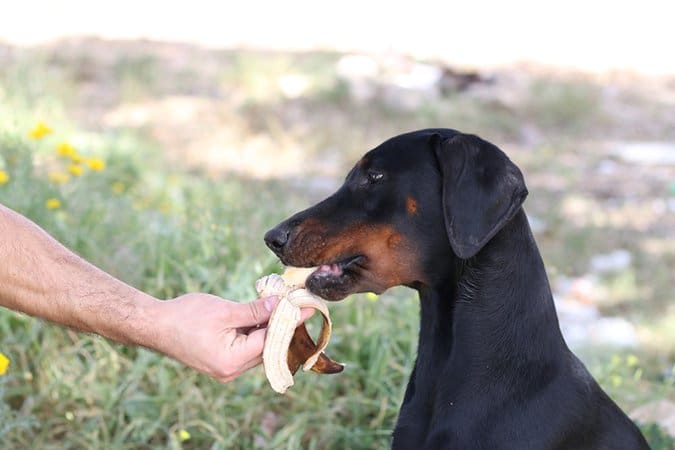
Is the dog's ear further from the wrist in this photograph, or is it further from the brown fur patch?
the wrist

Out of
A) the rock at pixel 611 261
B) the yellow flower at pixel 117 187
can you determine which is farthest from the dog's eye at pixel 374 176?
the rock at pixel 611 261

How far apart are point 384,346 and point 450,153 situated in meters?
1.49

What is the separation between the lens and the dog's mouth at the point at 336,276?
3008 mm

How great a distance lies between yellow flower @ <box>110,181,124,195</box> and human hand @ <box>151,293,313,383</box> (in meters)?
3.57

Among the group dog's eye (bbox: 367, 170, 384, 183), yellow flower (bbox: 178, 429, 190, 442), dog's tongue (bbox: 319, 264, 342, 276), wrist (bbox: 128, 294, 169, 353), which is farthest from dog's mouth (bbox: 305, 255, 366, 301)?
A: yellow flower (bbox: 178, 429, 190, 442)

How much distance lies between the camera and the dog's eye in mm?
3076

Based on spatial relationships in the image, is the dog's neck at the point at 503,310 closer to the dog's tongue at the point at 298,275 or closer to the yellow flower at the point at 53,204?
the dog's tongue at the point at 298,275

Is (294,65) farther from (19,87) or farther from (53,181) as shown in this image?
(53,181)

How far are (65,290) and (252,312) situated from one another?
1.64 feet

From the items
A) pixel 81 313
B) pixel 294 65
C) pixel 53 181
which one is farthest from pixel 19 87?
pixel 81 313

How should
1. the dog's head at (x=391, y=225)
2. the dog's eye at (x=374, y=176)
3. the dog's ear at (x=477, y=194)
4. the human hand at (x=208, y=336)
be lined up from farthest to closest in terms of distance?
the dog's eye at (x=374, y=176)
the dog's head at (x=391, y=225)
the dog's ear at (x=477, y=194)
the human hand at (x=208, y=336)

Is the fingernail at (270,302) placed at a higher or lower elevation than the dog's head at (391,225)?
lower

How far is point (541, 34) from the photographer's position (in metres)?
14.4

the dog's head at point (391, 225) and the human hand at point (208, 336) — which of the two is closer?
the human hand at point (208, 336)
